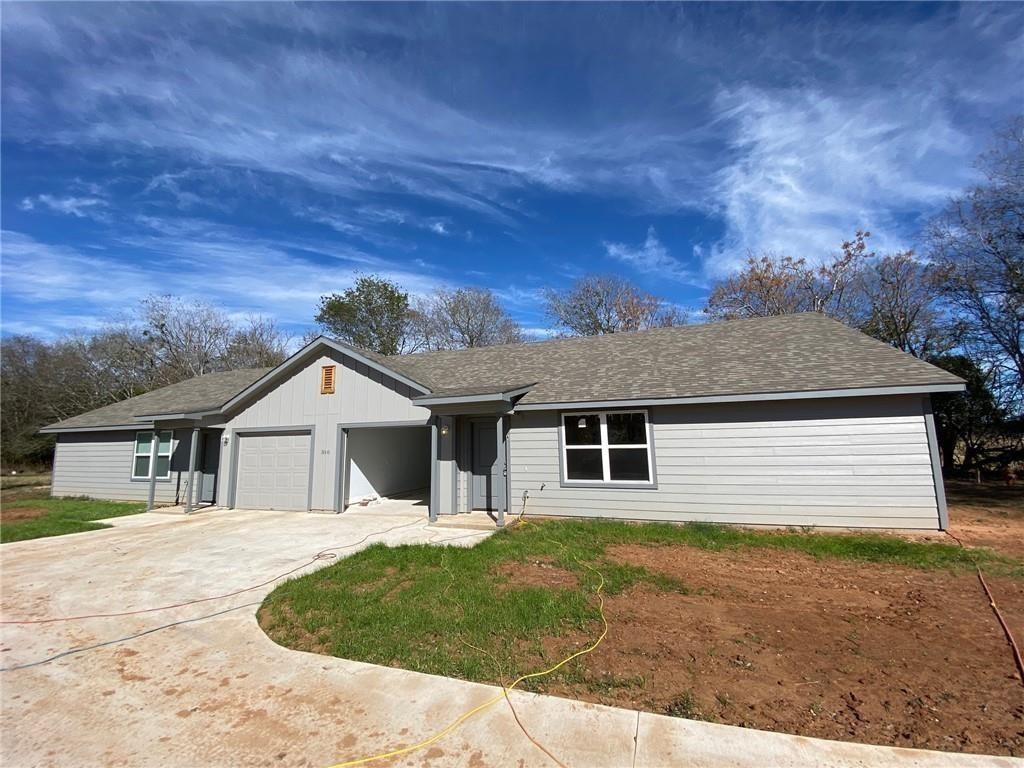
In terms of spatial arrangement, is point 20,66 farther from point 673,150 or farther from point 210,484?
point 673,150

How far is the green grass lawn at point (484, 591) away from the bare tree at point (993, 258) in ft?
50.5

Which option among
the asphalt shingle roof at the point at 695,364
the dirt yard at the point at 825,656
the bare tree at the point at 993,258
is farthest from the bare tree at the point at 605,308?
the dirt yard at the point at 825,656

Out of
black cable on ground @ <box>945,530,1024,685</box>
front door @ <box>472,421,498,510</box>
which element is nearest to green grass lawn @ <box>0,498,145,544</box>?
front door @ <box>472,421,498,510</box>

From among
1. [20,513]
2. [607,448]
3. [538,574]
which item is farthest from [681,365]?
[20,513]

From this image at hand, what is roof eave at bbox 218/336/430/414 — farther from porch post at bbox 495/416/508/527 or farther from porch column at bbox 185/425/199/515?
porch post at bbox 495/416/508/527

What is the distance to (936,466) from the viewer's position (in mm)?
7961

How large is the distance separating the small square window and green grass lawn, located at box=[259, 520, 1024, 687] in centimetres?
604

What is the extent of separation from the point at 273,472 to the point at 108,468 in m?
8.01

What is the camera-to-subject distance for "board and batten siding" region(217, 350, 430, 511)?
11734mm

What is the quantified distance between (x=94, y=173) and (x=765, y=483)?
56.5 feet

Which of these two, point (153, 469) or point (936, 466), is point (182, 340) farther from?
point (936, 466)

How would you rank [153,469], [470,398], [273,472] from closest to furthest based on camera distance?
[470,398] < [273,472] < [153,469]

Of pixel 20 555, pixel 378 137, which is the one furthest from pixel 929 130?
pixel 20 555

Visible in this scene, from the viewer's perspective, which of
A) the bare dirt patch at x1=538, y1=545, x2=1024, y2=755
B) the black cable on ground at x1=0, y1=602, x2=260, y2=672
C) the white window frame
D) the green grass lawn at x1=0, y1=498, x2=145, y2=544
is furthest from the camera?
the green grass lawn at x1=0, y1=498, x2=145, y2=544
